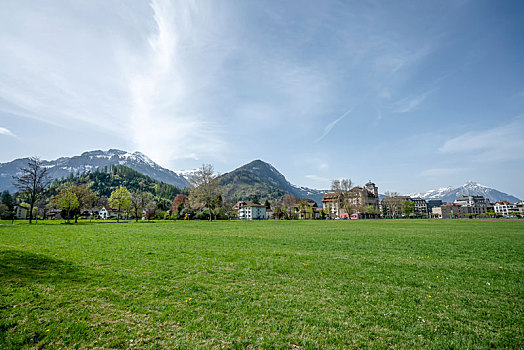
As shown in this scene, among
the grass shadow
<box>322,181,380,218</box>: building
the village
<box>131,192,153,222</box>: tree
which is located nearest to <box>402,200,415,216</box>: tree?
the village

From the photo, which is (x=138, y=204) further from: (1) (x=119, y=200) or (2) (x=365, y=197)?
(2) (x=365, y=197)

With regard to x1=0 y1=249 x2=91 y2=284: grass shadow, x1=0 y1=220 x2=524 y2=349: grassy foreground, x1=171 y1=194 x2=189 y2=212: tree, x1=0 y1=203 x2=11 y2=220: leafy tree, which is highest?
x1=171 y1=194 x2=189 y2=212: tree

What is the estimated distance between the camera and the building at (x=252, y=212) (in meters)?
160

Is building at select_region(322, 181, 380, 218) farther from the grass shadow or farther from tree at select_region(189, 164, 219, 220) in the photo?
the grass shadow

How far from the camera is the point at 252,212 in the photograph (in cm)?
16075

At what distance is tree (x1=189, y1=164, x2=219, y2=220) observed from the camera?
254 ft

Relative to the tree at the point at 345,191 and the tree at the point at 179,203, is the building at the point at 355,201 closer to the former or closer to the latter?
the tree at the point at 345,191

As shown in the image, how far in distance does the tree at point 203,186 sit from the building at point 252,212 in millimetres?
81280

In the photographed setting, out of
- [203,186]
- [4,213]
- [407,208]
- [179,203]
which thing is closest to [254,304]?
[203,186]

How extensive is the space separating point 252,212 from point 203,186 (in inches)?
3413

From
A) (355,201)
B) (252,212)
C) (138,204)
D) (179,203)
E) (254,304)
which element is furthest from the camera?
(252,212)

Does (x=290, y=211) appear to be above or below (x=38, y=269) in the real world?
above

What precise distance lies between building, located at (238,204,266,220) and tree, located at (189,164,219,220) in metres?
81.3

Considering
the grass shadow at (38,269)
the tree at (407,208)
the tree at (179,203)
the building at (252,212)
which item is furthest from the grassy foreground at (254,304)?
the tree at (407,208)
